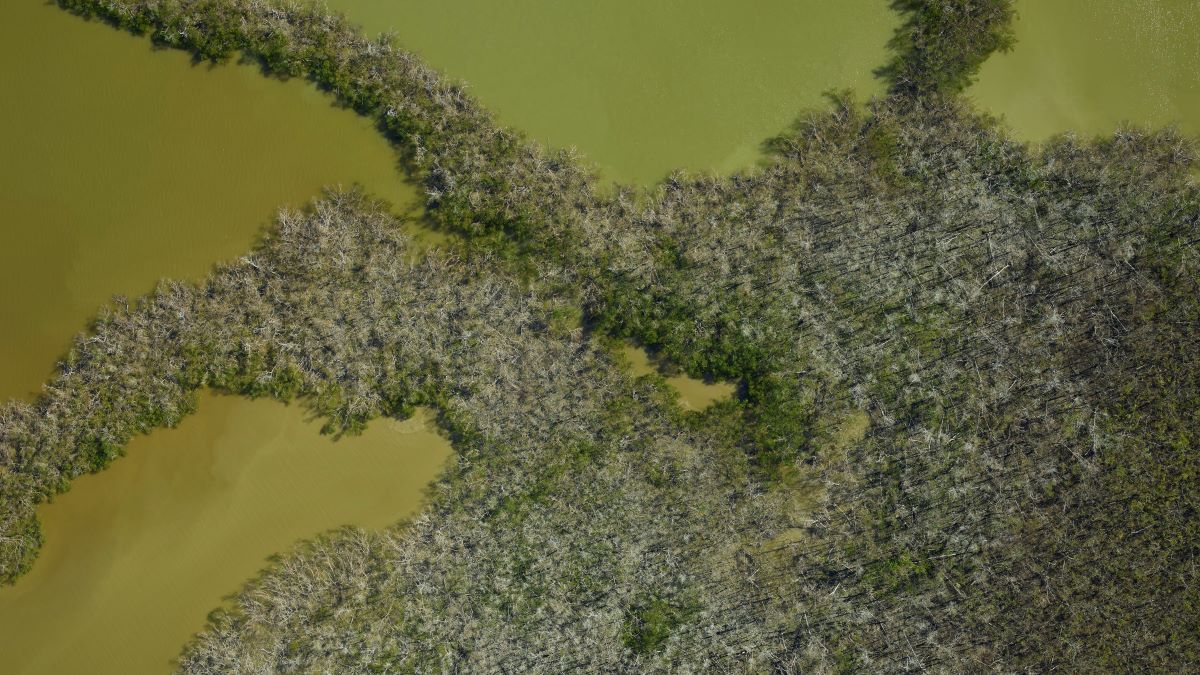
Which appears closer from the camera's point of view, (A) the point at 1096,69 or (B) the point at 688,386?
(B) the point at 688,386

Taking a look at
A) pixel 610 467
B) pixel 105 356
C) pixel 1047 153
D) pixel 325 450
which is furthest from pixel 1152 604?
pixel 105 356

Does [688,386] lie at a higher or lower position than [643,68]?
lower

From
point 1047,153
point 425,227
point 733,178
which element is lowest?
point 1047,153

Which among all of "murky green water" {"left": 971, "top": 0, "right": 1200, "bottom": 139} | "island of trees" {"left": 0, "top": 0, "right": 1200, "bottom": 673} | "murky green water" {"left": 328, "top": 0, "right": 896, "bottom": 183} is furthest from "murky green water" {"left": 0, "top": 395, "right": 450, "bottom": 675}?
"murky green water" {"left": 971, "top": 0, "right": 1200, "bottom": 139}

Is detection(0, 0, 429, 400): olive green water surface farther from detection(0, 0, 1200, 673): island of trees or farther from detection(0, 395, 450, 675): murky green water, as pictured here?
detection(0, 395, 450, 675): murky green water

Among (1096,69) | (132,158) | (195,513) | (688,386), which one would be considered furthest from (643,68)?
(195,513)

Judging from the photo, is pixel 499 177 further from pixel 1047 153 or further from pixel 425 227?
pixel 1047 153

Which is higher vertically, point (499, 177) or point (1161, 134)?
point (499, 177)

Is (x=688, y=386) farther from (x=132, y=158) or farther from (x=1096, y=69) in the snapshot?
(x=132, y=158)
